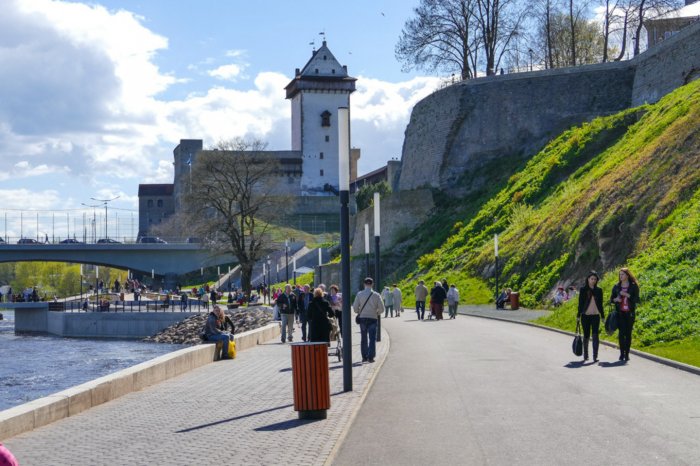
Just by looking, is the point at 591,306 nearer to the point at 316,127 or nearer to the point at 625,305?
the point at 625,305

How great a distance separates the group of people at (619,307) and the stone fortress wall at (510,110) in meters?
40.8

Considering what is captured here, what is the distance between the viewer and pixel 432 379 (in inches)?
611

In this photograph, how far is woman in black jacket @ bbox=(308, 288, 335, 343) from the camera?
17.3 metres

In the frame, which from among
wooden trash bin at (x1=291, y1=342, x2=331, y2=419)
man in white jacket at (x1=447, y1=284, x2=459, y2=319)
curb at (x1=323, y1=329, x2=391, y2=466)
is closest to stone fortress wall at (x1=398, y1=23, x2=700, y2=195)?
man in white jacket at (x1=447, y1=284, x2=459, y2=319)

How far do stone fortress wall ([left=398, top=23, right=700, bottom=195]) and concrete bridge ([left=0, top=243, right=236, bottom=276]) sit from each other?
22262 mm

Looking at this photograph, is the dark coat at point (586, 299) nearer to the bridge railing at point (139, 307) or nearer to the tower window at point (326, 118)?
the bridge railing at point (139, 307)

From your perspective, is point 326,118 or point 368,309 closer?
point 368,309

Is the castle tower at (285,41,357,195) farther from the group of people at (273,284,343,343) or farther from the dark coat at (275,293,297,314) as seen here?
the dark coat at (275,293,297,314)

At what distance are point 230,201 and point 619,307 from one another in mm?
51994

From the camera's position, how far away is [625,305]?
56.7ft

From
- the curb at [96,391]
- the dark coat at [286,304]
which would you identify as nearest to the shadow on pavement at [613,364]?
the curb at [96,391]

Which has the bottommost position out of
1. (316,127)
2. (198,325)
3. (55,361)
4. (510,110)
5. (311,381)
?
(55,361)

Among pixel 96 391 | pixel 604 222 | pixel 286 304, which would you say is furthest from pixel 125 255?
pixel 96 391

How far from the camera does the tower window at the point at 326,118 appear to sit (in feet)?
414
